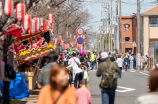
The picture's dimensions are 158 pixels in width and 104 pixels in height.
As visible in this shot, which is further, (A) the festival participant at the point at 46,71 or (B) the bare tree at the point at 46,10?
(B) the bare tree at the point at 46,10

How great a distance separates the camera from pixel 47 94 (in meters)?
4.60

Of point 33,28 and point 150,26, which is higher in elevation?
point 150,26

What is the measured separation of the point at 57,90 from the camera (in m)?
4.58

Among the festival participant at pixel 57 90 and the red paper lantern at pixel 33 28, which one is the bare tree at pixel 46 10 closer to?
the red paper lantern at pixel 33 28

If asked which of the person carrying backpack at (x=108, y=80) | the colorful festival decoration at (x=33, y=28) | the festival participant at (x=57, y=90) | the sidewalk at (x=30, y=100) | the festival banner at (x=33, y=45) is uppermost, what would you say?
the colorful festival decoration at (x=33, y=28)

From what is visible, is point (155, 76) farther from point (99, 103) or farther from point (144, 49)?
point (144, 49)

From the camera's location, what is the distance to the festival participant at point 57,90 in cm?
452

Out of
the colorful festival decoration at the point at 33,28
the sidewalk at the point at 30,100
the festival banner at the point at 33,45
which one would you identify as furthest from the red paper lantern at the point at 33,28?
the sidewalk at the point at 30,100

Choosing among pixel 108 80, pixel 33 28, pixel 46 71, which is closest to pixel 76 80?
pixel 33 28

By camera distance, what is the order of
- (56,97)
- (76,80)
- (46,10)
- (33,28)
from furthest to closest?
1. (46,10)
2. (76,80)
3. (33,28)
4. (56,97)

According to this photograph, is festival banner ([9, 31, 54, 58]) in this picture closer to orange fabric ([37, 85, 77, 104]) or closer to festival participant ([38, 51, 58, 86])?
festival participant ([38, 51, 58, 86])

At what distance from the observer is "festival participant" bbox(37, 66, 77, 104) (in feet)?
14.8

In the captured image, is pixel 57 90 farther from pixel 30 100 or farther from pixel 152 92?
pixel 30 100

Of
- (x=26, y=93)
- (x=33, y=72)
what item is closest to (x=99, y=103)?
(x=26, y=93)
